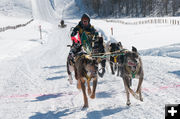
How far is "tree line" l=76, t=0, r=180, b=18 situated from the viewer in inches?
3204

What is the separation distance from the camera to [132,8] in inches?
3565

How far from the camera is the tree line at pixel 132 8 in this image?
8138 cm

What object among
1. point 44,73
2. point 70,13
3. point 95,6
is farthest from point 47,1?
point 44,73

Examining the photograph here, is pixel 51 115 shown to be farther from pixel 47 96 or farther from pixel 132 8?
pixel 132 8

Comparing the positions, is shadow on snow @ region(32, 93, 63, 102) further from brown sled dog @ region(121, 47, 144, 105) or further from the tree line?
the tree line

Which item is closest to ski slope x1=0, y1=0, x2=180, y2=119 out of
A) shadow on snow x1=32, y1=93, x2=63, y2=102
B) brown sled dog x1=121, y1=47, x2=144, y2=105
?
shadow on snow x1=32, y1=93, x2=63, y2=102

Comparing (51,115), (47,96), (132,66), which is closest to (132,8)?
(47,96)

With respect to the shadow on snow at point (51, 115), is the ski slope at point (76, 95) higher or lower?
higher

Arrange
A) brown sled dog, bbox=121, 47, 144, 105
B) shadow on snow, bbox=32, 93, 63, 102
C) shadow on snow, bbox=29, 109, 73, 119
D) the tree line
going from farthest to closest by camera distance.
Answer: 1. the tree line
2. shadow on snow, bbox=32, 93, 63, 102
3. brown sled dog, bbox=121, 47, 144, 105
4. shadow on snow, bbox=29, 109, 73, 119

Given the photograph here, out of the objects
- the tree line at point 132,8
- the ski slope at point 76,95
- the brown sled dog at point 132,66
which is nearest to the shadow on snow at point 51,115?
the ski slope at point 76,95

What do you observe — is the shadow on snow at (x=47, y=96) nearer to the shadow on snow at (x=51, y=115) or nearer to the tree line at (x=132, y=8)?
the shadow on snow at (x=51, y=115)

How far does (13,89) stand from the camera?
911 cm

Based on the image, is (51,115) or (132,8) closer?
(51,115)

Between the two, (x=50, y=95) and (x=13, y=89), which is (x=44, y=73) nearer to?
(x=13, y=89)
